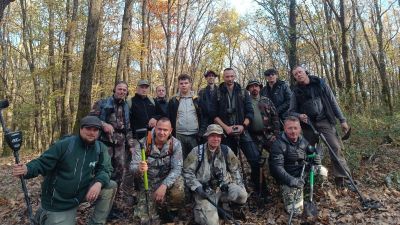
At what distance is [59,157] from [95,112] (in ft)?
5.38

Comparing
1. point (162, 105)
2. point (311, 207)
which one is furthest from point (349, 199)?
point (162, 105)

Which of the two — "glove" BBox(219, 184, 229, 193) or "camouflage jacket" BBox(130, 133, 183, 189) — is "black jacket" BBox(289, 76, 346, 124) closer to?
"glove" BBox(219, 184, 229, 193)

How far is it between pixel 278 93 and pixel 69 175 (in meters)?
4.53

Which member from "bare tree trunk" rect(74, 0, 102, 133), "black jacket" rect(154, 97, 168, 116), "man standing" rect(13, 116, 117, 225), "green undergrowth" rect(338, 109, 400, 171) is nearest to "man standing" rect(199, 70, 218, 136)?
"black jacket" rect(154, 97, 168, 116)

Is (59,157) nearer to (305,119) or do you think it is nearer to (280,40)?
(305,119)

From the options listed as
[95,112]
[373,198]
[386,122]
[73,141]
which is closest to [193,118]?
[95,112]

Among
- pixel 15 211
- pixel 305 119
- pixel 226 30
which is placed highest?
pixel 226 30

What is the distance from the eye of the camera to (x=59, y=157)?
4.74m

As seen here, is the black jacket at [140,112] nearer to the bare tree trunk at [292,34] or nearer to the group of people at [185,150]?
the group of people at [185,150]

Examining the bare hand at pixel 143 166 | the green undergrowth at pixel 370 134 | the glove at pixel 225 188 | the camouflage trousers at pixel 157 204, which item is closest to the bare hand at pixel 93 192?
the bare hand at pixel 143 166

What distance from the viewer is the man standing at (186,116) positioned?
655 cm

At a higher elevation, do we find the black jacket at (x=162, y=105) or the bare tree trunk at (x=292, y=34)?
the bare tree trunk at (x=292, y=34)

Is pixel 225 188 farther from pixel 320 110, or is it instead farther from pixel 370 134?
pixel 370 134

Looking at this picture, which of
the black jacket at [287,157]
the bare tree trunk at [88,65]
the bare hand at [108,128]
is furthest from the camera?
the bare tree trunk at [88,65]
